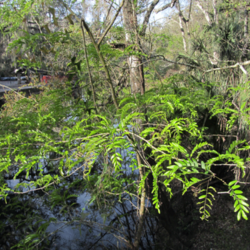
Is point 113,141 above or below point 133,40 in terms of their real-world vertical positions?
below

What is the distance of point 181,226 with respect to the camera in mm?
2971

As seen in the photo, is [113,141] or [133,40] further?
[133,40]

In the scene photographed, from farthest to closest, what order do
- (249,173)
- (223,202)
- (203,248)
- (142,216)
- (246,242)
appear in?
(223,202) < (203,248) < (246,242) < (249,173) < (142,216)

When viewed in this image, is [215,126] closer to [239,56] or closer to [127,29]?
[239,56]

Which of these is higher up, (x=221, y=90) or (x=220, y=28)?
(x=220, y=28)

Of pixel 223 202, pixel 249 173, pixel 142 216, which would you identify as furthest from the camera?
pixel 223 202

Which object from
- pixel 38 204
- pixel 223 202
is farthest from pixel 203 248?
pixel 38 204

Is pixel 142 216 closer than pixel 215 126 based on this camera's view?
Yes

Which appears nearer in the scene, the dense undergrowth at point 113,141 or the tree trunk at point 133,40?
the dense undergrowth at point 113,141

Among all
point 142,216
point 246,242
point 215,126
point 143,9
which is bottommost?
point 246,242

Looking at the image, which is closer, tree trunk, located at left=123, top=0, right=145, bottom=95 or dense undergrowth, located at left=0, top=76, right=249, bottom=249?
dense undergrowth, located at left=0, top=76, right=249, bottom=249

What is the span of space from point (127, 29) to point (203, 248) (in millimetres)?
3087

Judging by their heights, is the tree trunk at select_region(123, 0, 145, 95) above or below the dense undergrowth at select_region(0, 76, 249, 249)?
above

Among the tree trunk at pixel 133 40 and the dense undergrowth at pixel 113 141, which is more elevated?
the tree trunk at pixel 133 40
